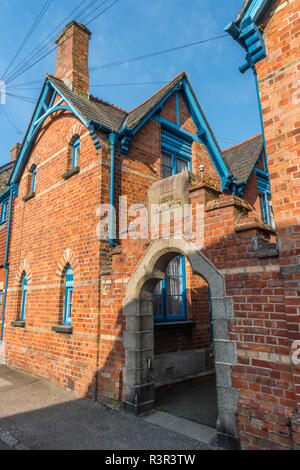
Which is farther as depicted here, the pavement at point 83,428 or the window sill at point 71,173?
the window sill at point 71,173

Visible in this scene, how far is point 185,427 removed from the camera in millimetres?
4805

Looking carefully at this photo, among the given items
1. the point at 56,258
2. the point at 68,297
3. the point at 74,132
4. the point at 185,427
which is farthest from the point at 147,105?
the point at 185,427

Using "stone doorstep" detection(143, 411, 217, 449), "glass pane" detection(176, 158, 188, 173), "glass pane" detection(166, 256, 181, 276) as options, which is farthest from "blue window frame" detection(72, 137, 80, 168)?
"stone doorstep" detection(143, 411, 217, 449)

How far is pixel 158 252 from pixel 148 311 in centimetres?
123

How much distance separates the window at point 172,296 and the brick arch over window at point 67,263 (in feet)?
6.69

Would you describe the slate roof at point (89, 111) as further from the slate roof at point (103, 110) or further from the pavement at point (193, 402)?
the pavement at point (193, 402)

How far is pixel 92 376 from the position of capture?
6234 millimetres

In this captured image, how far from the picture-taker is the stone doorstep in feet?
14.3

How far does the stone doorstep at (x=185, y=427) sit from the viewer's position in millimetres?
4369

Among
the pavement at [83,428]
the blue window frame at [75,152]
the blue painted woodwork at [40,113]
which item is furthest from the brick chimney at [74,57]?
the pavement at [83,428]

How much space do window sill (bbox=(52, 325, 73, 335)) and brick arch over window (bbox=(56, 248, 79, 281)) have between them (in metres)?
1.23

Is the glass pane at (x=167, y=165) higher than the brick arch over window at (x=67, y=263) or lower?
higher

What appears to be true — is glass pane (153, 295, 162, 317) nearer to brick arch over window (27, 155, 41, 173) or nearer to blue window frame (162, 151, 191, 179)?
blue window frame (162, 151, 191, 179)

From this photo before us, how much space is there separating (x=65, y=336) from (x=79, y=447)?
324 cm
